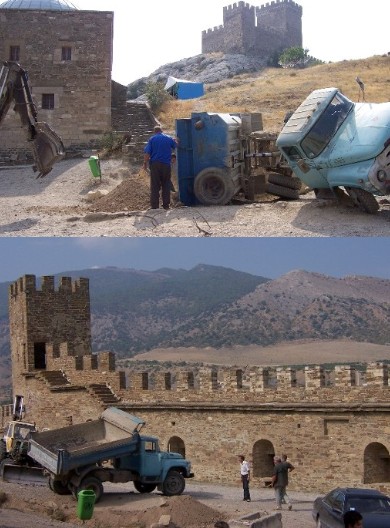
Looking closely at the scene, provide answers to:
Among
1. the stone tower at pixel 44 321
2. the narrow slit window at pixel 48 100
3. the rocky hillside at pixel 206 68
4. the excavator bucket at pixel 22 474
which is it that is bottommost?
the excavator bucket at pixel 22 474

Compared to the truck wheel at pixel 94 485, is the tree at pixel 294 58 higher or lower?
higher

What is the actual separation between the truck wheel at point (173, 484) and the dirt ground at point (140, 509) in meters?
0.24

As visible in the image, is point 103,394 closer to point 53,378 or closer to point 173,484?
point 53,378

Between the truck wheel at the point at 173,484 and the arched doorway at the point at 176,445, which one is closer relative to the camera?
the truck wheel at the point at 173,484

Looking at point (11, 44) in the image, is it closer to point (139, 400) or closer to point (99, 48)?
point (99, 48)

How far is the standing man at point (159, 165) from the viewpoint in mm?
22484

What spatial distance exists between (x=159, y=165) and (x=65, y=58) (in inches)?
694

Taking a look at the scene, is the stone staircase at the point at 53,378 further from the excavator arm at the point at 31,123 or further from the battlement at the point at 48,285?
the excavator arm at the point at 31,123

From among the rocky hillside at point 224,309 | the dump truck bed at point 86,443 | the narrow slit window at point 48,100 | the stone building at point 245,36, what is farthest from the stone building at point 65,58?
the stone building at point 245,36

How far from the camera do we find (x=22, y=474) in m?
21.5

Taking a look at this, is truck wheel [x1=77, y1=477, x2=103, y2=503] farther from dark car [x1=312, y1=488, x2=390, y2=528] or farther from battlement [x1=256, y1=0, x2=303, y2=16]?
battlement [x1=256, y1=0, x2=303, y2=16]

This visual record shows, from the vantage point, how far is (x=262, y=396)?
22.2 metres

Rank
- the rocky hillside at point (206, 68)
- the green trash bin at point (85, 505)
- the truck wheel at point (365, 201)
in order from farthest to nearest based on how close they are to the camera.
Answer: the rocky hillside at point (206, 68) → the truck wheel at point (365, 201) → the green trash bin at point (85, 505)

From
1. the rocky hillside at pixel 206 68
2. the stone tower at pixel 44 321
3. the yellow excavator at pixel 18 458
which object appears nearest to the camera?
the yellow excavator at pixel 18 458
